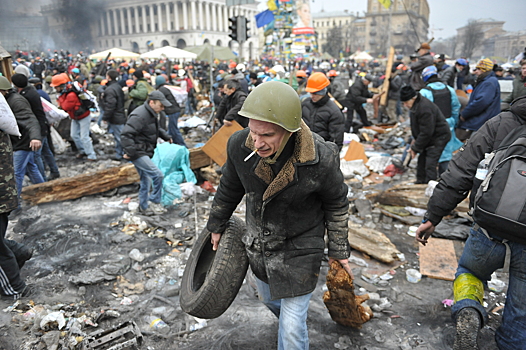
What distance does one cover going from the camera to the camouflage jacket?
10.7 feet

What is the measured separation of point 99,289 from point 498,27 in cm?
8662

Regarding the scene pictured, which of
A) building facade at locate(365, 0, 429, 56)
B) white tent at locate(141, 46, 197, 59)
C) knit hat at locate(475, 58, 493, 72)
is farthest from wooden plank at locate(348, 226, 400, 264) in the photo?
building facade at locate(365, 0, 429, 56)

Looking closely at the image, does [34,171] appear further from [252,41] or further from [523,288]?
[252,41]

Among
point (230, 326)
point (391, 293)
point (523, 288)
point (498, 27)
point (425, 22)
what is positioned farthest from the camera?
point (425, 22)

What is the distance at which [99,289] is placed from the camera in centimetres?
386

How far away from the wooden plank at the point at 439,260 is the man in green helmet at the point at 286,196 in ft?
6.98

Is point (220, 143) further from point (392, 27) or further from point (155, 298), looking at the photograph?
point (392, 27)

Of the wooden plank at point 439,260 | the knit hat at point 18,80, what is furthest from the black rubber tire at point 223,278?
the knit hat at point 18,80

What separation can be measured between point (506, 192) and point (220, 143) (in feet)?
17.4

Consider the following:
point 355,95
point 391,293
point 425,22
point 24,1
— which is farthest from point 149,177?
point 425,22

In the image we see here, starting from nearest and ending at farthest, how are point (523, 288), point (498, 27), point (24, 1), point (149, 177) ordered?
1. point (523, 288)
2. point (149, 177)
3. point (24, 1)
4. point (498, 27)

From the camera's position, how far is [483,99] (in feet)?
21.0

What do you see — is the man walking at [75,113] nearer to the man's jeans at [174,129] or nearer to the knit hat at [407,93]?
the man's jeans at [174,129]

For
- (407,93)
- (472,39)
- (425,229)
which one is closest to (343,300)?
(425,229)
